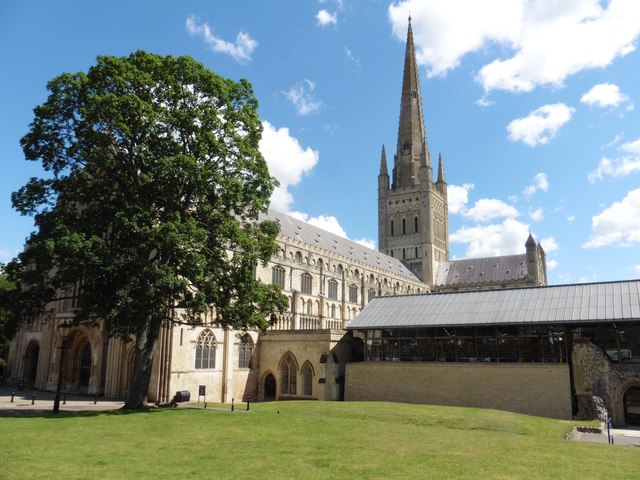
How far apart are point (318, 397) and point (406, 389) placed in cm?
763

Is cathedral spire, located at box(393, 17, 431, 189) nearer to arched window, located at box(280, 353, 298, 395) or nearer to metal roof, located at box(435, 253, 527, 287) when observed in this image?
metal roof, located at box(435, 253, 527, 287)

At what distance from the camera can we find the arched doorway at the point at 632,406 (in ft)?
92.3

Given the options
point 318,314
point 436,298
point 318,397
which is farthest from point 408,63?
point 318,397

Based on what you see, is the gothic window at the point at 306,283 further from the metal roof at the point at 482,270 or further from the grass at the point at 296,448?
the metal roof at the point at 482,270

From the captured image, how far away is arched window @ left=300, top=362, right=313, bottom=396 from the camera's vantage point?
41.0 meters

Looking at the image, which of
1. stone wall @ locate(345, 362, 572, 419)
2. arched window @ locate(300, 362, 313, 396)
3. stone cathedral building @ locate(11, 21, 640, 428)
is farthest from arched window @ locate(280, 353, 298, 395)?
stone wall @ locate(345, 362, 572, 419)

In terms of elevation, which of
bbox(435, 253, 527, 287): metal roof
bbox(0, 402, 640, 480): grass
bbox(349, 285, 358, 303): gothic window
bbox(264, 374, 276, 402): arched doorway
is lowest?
bbox(264, 374, 276, 402): arched doorway

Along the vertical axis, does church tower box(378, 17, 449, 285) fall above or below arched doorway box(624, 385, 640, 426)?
above

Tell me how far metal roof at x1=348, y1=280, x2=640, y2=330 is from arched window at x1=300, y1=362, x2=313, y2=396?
16.7 feet

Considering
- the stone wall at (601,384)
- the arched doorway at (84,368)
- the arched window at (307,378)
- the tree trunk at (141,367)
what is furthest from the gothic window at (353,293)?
the tree trunk at (141,367)

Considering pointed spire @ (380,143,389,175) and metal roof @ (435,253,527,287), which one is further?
pointed spire @ (380,143,389,175)

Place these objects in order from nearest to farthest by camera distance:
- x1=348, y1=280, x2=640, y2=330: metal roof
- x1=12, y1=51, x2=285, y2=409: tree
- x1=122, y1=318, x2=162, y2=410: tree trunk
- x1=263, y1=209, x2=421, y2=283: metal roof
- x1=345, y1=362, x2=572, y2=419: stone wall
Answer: x1=12, y1=51, x2=285, y2=409: tree < x1=122, y1=318, x2=162, y2=410: tree trunk < x1=345, y1=362, x2=572, y2=419: stone wall < x1=348, y1=280, x2=640, y2=330: metal roof < x1=263, y1=209, x2=421, y2=283: metal roof

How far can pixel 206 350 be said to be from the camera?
3875 centimetres

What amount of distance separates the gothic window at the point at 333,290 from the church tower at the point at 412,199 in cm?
3296
